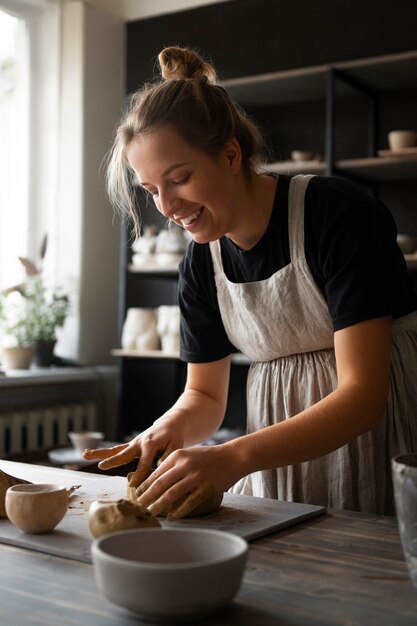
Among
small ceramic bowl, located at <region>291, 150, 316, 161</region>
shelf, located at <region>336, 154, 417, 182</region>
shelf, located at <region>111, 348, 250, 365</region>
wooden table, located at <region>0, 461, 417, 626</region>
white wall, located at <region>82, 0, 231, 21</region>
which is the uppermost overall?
white wall, located at <region>82, 0, 231, 21</region>

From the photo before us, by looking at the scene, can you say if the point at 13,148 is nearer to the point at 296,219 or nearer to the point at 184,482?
the point at 296,219

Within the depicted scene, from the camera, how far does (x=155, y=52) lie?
164 inches

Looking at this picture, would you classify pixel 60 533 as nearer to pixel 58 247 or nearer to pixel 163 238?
pixel 163 238

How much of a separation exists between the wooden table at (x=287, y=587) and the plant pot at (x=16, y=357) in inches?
108

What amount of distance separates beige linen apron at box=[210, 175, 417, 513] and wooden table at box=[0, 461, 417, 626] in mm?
466

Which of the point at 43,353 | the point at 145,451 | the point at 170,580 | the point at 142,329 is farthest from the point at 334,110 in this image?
the point at 170,580

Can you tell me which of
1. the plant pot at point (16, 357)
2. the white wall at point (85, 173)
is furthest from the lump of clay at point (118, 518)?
the white wall at point (85, 173)

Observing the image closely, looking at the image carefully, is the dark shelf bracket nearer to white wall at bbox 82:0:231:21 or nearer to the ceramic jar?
the ceramic jar

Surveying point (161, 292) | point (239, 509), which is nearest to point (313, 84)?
point (161, 292)

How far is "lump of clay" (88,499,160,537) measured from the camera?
1046mm

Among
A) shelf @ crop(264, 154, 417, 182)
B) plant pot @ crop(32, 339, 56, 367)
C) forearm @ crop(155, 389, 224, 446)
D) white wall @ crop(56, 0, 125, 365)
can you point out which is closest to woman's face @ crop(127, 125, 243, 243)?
forearm @ crop(155, 389, 224, 446)

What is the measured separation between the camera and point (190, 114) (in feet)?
4.92

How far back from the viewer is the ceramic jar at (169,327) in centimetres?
363

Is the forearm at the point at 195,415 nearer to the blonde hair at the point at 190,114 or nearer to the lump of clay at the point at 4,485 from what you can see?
the lump of clay at the point at 4,485
